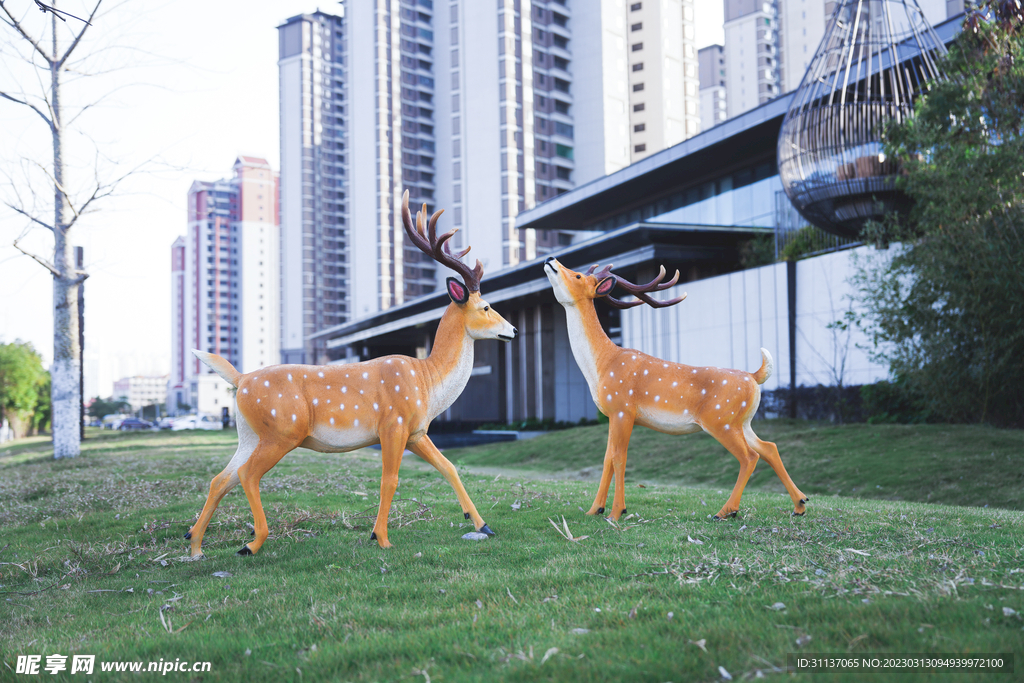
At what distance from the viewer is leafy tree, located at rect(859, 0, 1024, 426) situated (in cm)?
1414

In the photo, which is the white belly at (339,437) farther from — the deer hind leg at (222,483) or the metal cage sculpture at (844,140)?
the metal cage sculpture at (844,140)

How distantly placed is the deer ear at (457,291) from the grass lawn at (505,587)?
7.44 feet

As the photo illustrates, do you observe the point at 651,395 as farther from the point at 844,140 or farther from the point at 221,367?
the point at 844,140

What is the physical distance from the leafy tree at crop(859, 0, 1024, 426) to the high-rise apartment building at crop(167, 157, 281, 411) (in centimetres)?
13231

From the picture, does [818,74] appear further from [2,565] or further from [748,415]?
[2,565]

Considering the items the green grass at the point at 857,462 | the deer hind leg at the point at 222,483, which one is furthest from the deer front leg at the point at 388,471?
the green grass at the point at 857,462

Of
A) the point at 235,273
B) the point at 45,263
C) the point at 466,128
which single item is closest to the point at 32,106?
the point at 45,263

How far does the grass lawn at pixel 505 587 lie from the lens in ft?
12.5

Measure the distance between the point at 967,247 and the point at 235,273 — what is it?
14630 cm

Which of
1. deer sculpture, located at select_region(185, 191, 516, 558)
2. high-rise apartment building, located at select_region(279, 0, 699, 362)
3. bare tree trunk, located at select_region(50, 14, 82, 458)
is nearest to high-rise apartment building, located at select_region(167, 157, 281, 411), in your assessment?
high-rise apartment building, located at select_region(279, 0, 699, 362)

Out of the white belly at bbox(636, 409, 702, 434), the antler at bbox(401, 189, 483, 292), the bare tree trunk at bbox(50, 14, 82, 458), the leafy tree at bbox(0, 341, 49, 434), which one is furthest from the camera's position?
the leafy tree at bbox(0, 341, 49, 434)

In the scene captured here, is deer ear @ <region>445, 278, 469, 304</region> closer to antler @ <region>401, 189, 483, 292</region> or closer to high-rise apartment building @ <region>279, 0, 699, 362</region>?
antler @ <region>401, 189, 483, 292</region>

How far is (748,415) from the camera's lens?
7.84 meters

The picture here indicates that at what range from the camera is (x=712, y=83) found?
114 meters
